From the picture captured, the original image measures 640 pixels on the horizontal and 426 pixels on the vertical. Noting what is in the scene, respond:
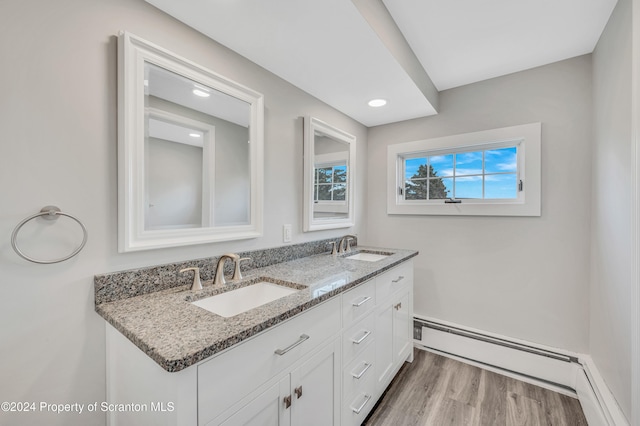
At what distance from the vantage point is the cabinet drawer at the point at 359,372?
4.24 feet

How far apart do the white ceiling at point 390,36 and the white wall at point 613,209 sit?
258 mm

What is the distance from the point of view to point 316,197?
2.00m

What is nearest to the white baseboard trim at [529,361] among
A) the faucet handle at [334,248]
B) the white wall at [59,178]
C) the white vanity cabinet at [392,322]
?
the white vanity cabinet at [392,322]

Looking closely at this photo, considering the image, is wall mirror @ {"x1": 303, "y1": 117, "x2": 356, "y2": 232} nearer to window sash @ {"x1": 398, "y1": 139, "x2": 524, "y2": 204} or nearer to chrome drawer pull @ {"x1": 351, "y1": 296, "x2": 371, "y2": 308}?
window sash @ {"x1": 398, "y1": 139, "x2": 524, "y2": 204}

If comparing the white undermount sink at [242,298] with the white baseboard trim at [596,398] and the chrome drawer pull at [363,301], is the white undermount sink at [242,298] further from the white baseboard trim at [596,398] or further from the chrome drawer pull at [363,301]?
the white baseboard trim at [596,398]

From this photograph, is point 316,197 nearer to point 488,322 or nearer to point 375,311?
point 375,311

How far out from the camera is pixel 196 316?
0.87 meters

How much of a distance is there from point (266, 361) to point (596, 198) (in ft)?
6.88

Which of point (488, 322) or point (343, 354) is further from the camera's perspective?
point (488, 322)

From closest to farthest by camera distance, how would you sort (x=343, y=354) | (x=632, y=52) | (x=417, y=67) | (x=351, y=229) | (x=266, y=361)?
(x=266, y=361) < (x=632, y=52) < (x=343, y=354) < (x=417, y=67) < (x=351, y=229)

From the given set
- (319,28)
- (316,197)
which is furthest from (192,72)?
(316,197)

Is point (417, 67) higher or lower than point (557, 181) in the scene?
higher

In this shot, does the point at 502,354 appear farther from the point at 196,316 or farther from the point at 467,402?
the point at 196,316

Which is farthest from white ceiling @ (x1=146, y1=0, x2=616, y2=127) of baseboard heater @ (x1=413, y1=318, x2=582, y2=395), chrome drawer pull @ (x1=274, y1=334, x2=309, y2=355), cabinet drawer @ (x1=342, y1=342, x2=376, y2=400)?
baseboard heater @ (x1=413, y1=318, x2=582, y2=395)
